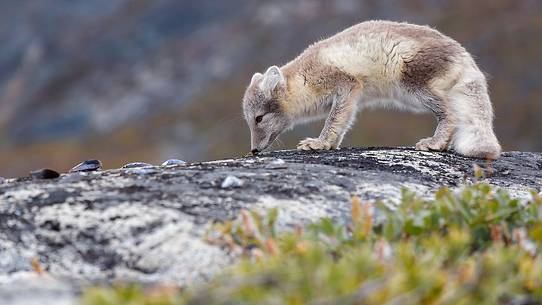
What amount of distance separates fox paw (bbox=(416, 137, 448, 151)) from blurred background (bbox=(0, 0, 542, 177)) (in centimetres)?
4098

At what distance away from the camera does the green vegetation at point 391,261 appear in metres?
3.14

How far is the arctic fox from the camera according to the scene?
9.65 meters

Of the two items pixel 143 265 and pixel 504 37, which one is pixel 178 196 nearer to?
pixel 143 265

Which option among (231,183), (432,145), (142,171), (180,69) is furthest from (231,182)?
(180,69)

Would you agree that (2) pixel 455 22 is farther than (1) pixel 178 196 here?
Yes

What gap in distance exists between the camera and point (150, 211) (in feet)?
17.4

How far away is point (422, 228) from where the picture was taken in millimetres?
4465

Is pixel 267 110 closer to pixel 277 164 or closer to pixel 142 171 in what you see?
pixel 277 164

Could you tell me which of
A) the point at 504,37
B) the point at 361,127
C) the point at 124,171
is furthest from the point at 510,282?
the point at 504,37

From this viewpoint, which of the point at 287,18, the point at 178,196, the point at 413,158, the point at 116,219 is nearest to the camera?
the point at 116,219

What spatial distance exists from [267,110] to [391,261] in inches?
286

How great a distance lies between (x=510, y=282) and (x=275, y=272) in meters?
1.01

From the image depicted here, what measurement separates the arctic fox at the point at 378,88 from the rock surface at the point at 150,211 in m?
2.65

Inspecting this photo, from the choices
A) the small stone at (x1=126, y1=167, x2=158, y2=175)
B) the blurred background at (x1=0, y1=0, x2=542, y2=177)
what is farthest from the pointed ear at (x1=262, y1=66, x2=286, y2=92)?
the blurred background at (x1=0, y1=0, x2=542, y2=177)
